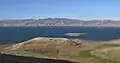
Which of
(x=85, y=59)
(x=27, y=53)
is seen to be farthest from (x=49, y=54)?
(x=85, y=59)

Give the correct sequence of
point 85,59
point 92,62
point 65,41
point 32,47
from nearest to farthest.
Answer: point 92,62
point 85,59
point 32,47
point 65,41

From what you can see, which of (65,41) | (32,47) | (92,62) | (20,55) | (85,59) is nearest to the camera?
(92,62)

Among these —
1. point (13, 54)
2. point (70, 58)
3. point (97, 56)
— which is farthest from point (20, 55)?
point (97, 56)

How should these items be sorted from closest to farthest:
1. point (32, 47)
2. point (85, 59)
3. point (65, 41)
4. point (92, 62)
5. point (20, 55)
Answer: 1. point (92, 62)
2. point (85, 59)
3. point (20, 55)
4. point (32, 47)
5. point (65, 41)

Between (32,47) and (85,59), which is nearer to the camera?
(85,59)

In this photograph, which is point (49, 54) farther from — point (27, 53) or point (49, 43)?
point (49, 43)

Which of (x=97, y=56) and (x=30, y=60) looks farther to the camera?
(x=97, y=56)

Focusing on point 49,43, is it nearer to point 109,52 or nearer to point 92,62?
point 109,52

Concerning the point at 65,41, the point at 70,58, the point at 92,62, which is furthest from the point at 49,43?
the point at 92,62

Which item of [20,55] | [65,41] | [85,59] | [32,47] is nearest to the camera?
[85,59]
